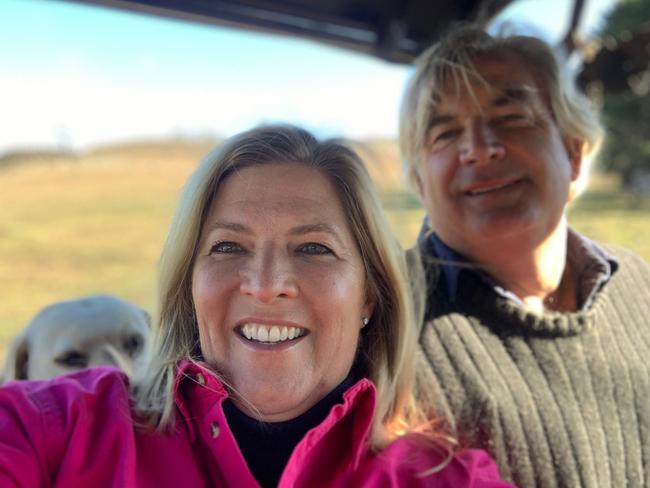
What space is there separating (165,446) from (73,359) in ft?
1.98

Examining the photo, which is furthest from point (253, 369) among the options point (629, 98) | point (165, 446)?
point (629, 98)

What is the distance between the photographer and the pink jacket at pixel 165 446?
1.00 metres

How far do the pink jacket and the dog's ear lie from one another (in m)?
0.53

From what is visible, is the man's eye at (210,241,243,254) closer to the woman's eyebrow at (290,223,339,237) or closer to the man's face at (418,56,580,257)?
the woman's eyebrow at (290,223,339,237)

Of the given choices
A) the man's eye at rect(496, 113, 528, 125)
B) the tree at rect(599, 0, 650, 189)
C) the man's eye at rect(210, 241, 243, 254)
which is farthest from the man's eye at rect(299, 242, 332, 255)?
the tree at rect(599, 0, 650, 189)

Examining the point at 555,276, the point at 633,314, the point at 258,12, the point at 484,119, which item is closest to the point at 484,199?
the point at 484,119

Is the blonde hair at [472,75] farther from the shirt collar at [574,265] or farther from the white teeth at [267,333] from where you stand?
the white teeth at [267,333]

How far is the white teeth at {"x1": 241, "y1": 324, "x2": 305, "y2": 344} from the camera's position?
3.49 feet

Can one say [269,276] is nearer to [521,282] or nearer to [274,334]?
[274,334]

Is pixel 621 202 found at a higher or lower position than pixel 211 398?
lower

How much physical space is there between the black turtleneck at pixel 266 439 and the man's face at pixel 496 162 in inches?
27.5

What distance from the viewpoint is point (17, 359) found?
1620mm

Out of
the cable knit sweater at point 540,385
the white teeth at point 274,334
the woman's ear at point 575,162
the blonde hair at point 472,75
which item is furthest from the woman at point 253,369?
the woman's ear at point 575,162

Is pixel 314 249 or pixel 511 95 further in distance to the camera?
pixel 511 95
